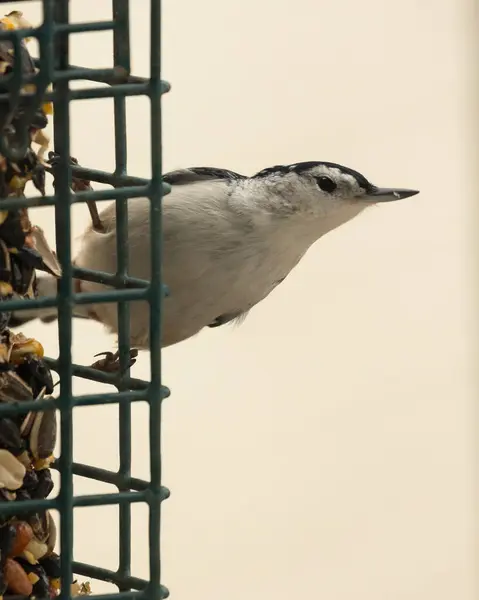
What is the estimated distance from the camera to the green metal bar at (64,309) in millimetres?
918

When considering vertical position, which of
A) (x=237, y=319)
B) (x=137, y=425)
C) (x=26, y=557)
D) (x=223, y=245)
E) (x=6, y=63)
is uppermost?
(x=6, y=63)

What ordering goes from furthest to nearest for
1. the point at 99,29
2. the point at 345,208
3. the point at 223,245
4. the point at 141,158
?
the point at 141,158, the point at 345,208, the point at 223,245, the point at 99,29

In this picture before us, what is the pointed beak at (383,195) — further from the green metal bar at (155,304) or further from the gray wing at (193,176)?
the green metal bar at (155,304)

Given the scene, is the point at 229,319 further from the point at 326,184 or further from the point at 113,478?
the point at 113,478

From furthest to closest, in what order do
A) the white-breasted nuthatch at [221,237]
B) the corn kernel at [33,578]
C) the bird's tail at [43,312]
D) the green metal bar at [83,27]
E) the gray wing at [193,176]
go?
the gray wing at [193,176], the white-breasted nuthatch at [221,237], the bird's tail at [43,312], the corn kernel at [33,578], the green metal bar at [83,27]

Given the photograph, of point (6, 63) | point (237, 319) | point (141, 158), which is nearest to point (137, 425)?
point (141, 158)

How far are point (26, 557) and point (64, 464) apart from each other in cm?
11

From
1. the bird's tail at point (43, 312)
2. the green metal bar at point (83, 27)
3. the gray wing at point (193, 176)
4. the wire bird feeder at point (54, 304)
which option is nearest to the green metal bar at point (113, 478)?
the wire bird feeder at point (54, 304)

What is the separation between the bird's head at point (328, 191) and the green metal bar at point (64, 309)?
589mm

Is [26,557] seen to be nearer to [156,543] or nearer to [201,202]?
[156,543]

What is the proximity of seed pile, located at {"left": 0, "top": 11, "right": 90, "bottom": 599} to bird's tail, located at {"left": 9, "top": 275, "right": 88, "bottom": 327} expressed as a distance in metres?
0.18

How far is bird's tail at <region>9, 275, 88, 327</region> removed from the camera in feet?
4.03

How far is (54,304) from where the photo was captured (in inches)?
35.8

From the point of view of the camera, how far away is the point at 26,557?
39.0 inches
